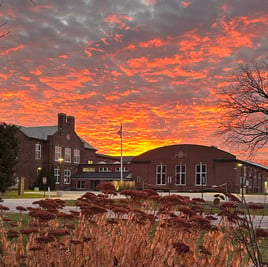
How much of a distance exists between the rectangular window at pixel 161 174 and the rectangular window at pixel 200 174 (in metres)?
4.79

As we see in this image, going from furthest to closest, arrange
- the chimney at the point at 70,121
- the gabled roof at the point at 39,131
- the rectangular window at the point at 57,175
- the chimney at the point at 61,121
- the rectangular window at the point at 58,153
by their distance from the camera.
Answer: the chimney at the point at 70,121
the chimney at the point at 61,121
the rectangular window at the point at 58,153
the rectangular window at the point at 57,175
the gabled roof at the point at 39,131

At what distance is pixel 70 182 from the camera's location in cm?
6944

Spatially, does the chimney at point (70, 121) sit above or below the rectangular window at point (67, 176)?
above

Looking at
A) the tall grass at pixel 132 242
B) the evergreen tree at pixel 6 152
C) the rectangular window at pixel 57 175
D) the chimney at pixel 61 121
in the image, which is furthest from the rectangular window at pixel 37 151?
the tall grass at pixel 132 242

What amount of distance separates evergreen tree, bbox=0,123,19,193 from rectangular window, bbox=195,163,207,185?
33051 millimetres

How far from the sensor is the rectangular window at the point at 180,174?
61.9 meters

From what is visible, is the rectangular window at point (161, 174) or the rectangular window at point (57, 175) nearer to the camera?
the rectangular window at point (161, 174)

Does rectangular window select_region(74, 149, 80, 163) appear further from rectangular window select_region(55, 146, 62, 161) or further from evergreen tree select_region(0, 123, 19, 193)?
evergreen tree select_region(0, 123, 19, 193)

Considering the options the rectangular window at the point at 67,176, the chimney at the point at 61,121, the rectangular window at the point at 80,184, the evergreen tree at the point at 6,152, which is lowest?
the rectangular window at the point at 80,184

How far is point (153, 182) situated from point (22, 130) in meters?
21.1

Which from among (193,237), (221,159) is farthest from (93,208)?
(221,159)

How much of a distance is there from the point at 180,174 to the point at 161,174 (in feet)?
9.60

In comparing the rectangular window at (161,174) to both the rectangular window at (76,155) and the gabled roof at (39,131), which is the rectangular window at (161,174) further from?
the gabled roof at (39,131)

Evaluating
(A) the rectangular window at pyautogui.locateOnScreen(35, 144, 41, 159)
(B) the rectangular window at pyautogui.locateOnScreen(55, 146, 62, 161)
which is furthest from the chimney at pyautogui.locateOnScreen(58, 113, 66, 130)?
(A) the rectangular window at pyautogui.locateOnScreen(35, 144, 41, 159)
